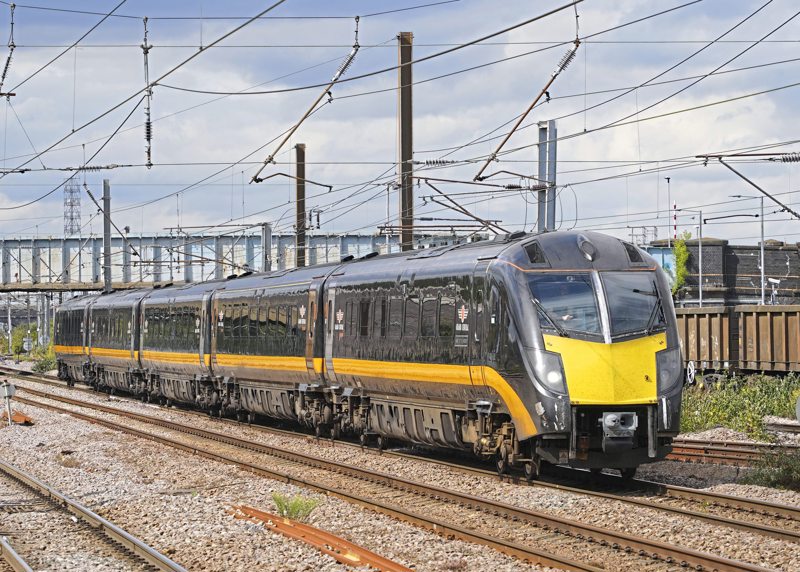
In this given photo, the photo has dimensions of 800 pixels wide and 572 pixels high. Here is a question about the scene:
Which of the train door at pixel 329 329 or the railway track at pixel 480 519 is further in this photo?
A: the train door at pixel 329 329

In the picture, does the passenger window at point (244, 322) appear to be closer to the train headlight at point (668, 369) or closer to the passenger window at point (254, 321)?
the passenger window at point (254, 321)

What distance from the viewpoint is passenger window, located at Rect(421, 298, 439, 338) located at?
18.1m

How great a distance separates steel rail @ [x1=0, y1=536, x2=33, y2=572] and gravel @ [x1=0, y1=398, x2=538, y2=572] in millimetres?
511

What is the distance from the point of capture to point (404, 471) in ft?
59.1

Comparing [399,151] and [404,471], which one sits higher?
[399,151]

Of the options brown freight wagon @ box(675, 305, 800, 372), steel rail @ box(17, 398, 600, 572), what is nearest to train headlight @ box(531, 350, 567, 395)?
steel rail @ box(17, 398, 600, 572)

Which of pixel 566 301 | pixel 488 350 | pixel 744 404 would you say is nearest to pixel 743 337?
pixel 744 404

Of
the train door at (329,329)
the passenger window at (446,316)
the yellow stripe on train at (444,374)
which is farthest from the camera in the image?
the train door at (329,329)

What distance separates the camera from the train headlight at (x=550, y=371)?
1475 centimetres

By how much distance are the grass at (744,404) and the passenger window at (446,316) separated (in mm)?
6805

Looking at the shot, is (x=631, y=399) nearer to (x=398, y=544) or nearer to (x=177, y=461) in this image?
(x=398, y=544)

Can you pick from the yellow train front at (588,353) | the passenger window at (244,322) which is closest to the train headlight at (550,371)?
the yellow train front at (588,353)

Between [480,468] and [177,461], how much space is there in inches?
221

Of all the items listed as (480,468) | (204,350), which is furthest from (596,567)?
(204,350)
